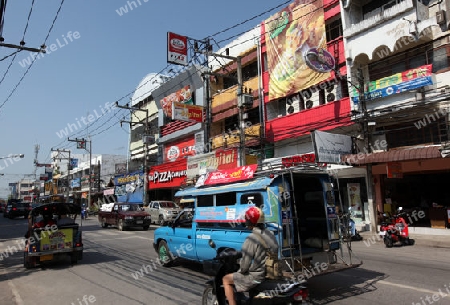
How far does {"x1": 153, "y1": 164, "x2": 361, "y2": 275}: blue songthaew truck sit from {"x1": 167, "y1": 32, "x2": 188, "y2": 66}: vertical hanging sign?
1367 cm

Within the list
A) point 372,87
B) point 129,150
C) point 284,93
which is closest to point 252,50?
point 284,93

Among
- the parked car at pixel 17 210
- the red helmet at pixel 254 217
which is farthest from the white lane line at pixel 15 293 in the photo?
the parked car at pixel 17 210

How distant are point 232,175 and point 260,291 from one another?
372 centimetres

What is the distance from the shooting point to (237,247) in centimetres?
700

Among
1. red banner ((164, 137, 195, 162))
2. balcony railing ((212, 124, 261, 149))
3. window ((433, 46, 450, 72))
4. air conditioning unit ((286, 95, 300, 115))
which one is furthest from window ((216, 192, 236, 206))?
red banner ((164, 137, 195, 162))

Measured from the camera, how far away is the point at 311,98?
21.3 m

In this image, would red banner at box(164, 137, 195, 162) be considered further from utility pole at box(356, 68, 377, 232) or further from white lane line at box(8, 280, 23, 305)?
white lane line at box(8, 280, 23, 305)

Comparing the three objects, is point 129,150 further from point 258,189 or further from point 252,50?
point 258,189

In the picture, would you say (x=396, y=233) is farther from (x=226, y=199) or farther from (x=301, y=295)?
(x=301, y=295)

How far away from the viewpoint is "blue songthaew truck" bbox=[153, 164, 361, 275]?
6555 millimetres

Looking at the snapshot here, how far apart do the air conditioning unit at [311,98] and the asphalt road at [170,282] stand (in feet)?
37.2

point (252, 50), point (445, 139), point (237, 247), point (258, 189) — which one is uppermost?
point (252, 50)

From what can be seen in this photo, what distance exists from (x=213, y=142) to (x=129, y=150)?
18526mm

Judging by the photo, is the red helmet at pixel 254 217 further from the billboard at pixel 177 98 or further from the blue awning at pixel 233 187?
the billboard at pixel 177 98
